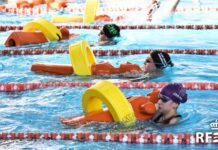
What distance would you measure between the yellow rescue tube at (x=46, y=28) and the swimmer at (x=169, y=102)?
4291 millimetres

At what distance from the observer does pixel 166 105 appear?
469 centimetres

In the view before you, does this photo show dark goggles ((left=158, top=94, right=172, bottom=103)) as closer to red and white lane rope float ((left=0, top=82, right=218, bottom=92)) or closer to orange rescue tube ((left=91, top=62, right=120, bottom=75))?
red and white lane rope float ((left=0, top=82, right=218, bottom=92))

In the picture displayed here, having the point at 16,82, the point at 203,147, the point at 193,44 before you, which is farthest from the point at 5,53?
the point at 203,147

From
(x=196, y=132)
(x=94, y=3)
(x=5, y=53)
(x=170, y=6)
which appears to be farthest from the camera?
(x=170, y=6)

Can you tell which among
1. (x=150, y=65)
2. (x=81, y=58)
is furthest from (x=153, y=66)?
(x=81, y=58)

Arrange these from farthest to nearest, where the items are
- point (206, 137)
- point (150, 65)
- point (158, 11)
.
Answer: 1. point (158, 11)
2. point (150, 65)
3. point (206, 137)

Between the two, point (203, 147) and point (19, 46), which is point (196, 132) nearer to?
point (203, 147)

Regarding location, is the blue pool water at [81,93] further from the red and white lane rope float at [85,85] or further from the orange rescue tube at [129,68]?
the orange rescue tube at [129,68]

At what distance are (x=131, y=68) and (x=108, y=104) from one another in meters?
2.20

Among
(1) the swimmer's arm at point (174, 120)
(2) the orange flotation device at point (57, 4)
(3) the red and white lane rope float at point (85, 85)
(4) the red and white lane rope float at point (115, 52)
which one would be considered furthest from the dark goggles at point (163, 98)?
(2) the orange flotation device at point (57, 4)

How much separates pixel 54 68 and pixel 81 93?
0.92 meters

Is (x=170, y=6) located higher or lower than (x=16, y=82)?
higher

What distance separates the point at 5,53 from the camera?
8.39 meters

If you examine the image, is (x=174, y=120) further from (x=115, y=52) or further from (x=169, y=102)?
(x=115, y=52)
